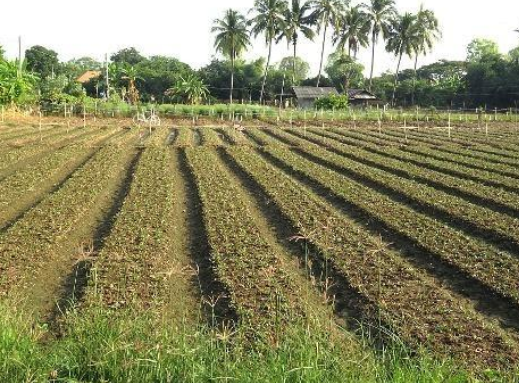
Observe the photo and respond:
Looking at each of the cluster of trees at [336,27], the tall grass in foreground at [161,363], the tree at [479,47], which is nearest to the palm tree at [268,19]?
the cluster of trees at [336,27]

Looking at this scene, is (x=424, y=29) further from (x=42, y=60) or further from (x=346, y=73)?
(x=42, y=60)

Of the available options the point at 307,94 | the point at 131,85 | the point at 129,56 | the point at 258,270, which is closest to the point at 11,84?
the point at 131,85

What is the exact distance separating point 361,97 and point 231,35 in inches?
625

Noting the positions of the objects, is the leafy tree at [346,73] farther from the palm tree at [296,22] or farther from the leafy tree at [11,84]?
the leafy tree at [11,84]

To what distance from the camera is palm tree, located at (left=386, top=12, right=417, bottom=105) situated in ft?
201

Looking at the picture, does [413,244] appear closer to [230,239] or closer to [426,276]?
[426,276]

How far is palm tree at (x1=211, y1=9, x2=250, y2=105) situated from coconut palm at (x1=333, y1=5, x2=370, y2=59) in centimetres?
1086

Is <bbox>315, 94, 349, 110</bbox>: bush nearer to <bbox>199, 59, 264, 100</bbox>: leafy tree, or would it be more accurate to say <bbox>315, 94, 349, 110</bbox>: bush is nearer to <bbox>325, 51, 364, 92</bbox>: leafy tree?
<bbox>325, 51, 364, 92</bbox>: leafy tree

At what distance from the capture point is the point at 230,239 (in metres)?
9.62

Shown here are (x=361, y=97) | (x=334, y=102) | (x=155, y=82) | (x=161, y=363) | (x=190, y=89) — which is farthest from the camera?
(x=155, y=82)

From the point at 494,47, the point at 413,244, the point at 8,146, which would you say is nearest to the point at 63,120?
the point at 8,146

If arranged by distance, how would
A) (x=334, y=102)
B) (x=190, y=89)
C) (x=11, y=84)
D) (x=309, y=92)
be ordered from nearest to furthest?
(x=11, y=84)
(x=334, y=102)
(x=190, y=89)
(x=309, y=92)

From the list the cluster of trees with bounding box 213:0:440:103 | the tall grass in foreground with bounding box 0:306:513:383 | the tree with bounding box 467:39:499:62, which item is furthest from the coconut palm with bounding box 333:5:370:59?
the tall grass in foreground with bounding box 0:306:513:383

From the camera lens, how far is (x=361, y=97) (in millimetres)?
59844
